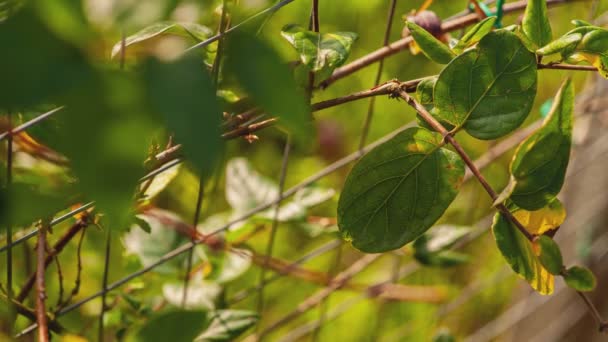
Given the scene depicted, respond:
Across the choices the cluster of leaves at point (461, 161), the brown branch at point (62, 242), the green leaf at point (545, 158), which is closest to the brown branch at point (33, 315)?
the brown branch at point (62, 242)

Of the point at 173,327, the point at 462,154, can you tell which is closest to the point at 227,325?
the point at 173,327

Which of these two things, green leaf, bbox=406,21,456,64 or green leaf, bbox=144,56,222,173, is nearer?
green leaf, bbox=144,56,222,173

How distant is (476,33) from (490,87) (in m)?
0.04

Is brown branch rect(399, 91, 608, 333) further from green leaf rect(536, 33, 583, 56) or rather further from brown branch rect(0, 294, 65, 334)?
brown branch rect(0, 294, 65, 334)

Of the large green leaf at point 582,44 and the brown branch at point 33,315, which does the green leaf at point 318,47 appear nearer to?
the large green leaf at point 582,44

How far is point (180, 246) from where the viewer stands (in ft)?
2.17

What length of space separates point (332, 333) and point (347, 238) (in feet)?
2.64

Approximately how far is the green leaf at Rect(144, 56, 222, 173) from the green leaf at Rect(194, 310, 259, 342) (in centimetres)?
33

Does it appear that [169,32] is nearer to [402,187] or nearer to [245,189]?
[402,187]

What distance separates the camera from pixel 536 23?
0.42 m

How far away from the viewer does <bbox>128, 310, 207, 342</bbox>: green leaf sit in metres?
0.39

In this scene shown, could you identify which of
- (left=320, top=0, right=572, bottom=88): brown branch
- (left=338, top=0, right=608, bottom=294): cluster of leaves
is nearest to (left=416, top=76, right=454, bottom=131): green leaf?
(left=338, top=0, right=608, bottom=294): cluster of leaves

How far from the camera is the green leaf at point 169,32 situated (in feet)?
1.33

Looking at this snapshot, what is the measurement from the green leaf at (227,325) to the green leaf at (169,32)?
220mm
